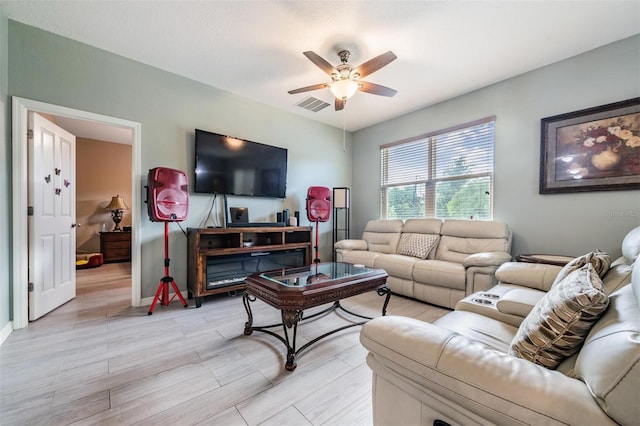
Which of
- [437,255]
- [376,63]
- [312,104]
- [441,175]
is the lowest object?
[437,255]

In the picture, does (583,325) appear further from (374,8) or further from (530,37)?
(530,37)

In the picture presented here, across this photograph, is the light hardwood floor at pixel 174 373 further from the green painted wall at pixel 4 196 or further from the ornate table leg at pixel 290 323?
the green painted wall at pixel 4 196

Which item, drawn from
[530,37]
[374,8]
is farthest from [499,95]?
[374,8]

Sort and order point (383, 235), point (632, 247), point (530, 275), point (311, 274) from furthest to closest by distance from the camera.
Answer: point (383, 235), point (311, 274), point (530, 275), point (632, 247)

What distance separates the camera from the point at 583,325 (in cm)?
81

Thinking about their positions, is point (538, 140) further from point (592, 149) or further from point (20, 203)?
point (20, 203)

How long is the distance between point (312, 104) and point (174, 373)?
3393mm

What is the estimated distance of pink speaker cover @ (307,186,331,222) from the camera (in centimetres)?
→ 389

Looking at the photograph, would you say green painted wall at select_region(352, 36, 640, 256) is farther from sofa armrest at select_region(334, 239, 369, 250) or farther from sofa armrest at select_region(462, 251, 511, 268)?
sofa armrest at select_region(334, 239, 369, 250)

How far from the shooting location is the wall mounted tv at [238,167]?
10.3ft

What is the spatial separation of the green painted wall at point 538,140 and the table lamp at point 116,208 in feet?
20.8

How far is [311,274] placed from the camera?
2217mm

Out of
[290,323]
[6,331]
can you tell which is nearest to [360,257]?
[290,323]

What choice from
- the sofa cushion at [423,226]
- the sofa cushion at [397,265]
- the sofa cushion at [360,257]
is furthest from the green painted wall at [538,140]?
the sofa cushion at [360,257]
